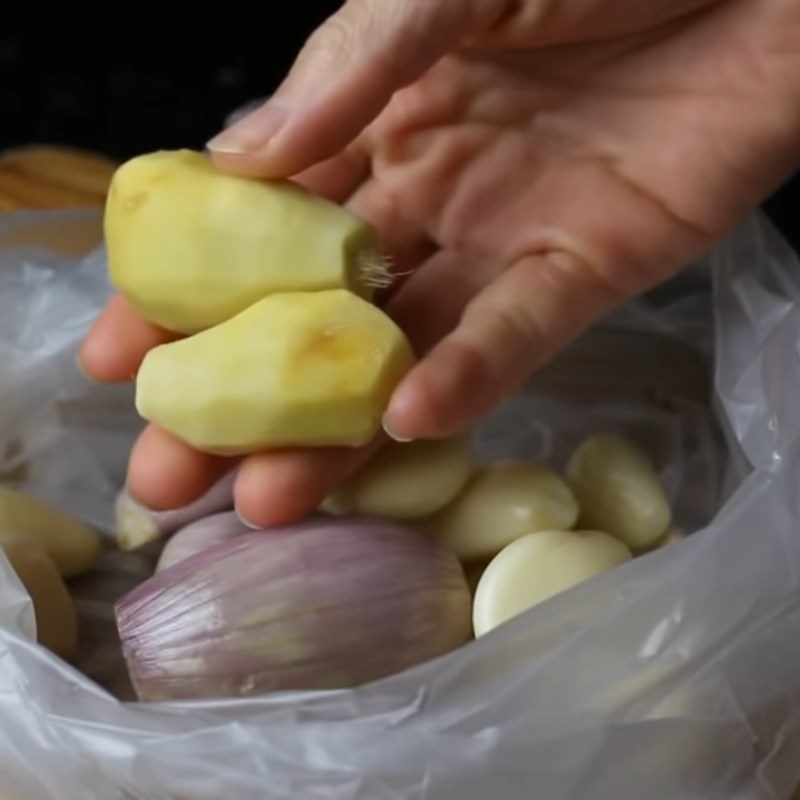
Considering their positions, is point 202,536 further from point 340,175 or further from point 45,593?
point 340,175

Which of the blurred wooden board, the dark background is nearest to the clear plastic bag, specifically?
the blurred wooden board

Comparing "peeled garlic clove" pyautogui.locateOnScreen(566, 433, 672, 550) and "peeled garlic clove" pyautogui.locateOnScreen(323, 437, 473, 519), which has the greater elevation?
"peeled garlic clove" pyautogui.locateOnScreen(323, 437, 473, 519)

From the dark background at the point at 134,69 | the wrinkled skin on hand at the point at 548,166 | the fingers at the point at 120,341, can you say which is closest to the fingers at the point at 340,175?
the wrinkled skin on hand at the point at 548,166

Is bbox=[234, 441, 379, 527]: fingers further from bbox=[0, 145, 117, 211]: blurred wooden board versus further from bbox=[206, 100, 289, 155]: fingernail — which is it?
bbox=[0, 145, 117, 211]: blurred wooden board

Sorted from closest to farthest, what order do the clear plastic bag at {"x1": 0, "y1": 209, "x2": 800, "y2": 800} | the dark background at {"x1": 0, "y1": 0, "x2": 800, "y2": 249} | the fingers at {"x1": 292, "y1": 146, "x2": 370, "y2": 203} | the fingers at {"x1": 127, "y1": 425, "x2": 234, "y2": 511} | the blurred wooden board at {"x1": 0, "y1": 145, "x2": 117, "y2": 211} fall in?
the clear plastic bag at {"x1": 0, "y1": 209, "x2": 800, "y2": 800} → the fingers at {"x1": 127, "y1": 425, "x2": 234, "y2": 511} → the fingers at {"x1": 292, "y1": 146, "x2": 370, "y2": 203} → the blurred wooden board at {"x1": 0, "y1": 145, "x2": 117, "y2": 211} → the dark background at {"x1": 0, "y1": 0, "x2": 800, "y2": 249}

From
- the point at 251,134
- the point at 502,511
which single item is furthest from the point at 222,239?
the point at 502,511
